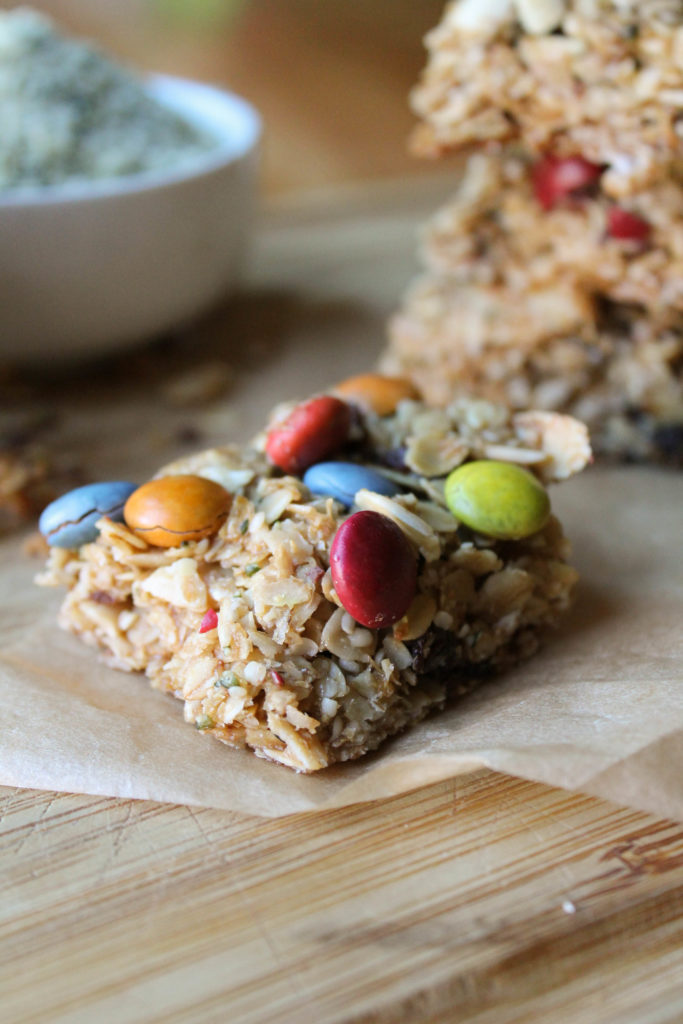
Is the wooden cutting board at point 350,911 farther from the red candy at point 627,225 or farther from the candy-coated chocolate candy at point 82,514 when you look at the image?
the red candy at point 627,225

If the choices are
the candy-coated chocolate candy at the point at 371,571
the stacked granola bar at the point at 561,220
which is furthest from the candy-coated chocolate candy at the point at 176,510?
the stacked granola bar at the point at 561,220

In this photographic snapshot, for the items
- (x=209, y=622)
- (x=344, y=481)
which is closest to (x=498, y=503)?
(x=344, y=481)

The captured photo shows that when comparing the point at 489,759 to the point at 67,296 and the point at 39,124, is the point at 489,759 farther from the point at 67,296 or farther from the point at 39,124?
the point at 39,124

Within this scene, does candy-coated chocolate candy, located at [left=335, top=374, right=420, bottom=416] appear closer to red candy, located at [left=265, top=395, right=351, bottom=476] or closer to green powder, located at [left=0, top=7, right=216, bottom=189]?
red candy, located at [left=265, top=395, right=351, bottom=476]

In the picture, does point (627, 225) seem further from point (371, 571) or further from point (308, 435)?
point (371, 571)

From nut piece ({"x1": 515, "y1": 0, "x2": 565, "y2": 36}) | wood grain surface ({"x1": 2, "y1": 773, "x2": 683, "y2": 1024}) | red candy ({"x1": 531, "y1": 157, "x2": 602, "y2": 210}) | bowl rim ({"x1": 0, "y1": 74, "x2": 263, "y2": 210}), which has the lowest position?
wood grain surface ({"x1": 2, "y1": 773, "x2": 683, "y2": 1024})

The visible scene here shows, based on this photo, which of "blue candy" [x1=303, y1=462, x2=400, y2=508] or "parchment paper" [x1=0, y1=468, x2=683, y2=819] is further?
"blue candy" [x1=303, y1=462, x2=400, y2=508]

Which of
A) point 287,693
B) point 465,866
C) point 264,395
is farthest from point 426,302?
point 465,866

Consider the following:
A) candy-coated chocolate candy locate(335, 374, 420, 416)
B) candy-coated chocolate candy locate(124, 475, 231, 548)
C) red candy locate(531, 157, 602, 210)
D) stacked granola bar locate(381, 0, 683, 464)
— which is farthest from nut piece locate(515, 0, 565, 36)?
candy-coated chocolate candy locate(124, 475, 231, 548)
